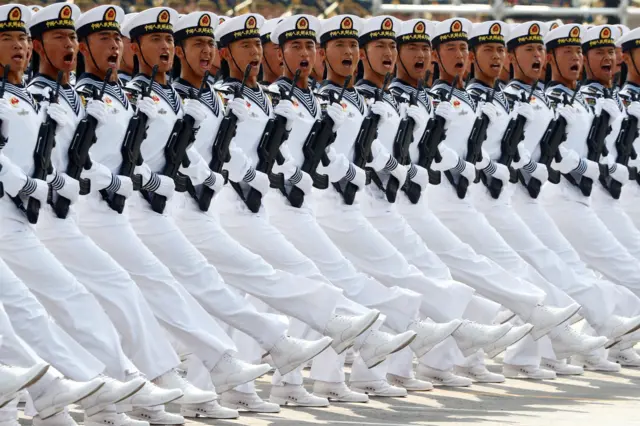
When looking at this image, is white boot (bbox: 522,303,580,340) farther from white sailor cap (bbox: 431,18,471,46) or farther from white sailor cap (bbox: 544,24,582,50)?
white sailor cap (bbox: 544,24,582,50)

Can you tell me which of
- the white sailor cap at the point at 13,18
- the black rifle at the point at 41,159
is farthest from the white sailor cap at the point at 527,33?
the black rifle at the point at 41,159

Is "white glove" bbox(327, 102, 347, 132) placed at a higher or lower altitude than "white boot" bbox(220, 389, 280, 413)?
higher

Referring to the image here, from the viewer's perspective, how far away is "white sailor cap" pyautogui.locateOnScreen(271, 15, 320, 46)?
478 inches

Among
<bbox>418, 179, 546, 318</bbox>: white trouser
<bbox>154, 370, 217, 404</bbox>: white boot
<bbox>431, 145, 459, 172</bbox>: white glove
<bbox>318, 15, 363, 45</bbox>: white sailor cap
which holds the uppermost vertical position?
<bbox>318, 15, 363, 45</bbox>: white sailor cap

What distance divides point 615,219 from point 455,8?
8.74 metres

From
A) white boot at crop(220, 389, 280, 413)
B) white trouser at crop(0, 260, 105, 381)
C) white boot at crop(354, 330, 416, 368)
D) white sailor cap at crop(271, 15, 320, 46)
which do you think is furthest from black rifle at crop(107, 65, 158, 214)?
white sailor cap at crop(271, 15, 320, 46)

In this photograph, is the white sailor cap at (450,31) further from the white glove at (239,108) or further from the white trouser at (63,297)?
the white trouser at (63,297)

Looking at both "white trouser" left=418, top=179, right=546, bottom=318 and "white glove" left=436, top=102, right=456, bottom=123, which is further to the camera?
"white glove" left=436, top=102, right=456, bottom=123

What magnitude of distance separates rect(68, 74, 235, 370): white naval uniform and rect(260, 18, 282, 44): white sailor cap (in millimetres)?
1989

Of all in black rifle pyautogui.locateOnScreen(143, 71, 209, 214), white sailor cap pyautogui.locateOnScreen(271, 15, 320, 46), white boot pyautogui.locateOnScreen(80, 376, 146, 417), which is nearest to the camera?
white boot pyautogui.locateOnScreen(80, 376, 146, 417)

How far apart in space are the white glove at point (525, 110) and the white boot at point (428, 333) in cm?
192

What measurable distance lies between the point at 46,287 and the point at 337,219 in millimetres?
2725

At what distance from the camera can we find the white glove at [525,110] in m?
13.3

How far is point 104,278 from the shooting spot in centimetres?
1012
